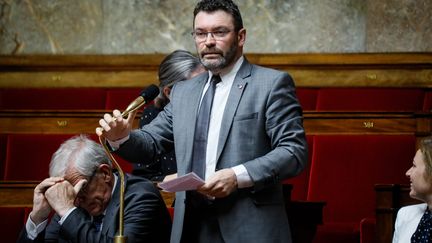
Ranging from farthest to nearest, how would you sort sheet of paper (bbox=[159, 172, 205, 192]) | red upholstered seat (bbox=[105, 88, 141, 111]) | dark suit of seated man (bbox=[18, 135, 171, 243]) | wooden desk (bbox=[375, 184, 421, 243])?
1. red upholstered seat (bbox=[105, 88, 141, 111])
2. wooden desk (bbox=[375, 184, 421, 243])
3. dark suit of seated man (bbox=[18, 135, 171, 243])
4. sheet of paper (bbox=[159, 172, 205, 192])

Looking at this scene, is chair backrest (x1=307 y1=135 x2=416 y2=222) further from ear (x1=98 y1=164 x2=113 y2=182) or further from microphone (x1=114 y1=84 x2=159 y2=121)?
microphone (x1=114 y1=84 x2=159 y2=121)

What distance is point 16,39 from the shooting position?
95.6 inches

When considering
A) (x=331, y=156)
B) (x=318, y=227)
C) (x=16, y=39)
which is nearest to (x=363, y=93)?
(x=331, y=156)

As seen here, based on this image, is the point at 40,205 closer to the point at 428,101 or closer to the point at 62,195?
the point at 62,195

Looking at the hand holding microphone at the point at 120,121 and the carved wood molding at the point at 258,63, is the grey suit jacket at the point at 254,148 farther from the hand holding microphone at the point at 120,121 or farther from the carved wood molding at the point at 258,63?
the carved wood molding at the point at 258,63

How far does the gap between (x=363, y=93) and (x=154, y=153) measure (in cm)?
106

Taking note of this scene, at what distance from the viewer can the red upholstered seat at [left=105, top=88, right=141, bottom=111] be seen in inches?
89.4

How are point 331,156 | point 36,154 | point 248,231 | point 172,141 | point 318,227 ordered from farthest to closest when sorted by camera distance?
point 36,154
point 331,156
point 318,227
point 172,141
point 248,231

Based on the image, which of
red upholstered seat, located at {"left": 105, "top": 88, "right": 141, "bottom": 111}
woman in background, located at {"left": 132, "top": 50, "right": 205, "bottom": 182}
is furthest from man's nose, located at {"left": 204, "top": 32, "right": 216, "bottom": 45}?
red upholstered seat, located at {"left": 105, "top": 88, "right": 141, "bottom": 111}

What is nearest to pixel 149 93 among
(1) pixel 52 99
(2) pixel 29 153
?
(2) pixel 29 153

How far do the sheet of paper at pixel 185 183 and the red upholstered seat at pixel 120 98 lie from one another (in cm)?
122

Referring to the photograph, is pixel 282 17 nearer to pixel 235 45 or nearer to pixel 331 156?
pixel 331 156

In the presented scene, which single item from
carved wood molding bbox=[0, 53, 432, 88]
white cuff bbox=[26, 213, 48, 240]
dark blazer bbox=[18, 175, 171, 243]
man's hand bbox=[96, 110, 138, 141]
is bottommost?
white cuff bbox=[26, 213, 48, 240]

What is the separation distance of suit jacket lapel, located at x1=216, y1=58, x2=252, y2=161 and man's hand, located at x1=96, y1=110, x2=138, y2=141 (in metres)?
0.11
